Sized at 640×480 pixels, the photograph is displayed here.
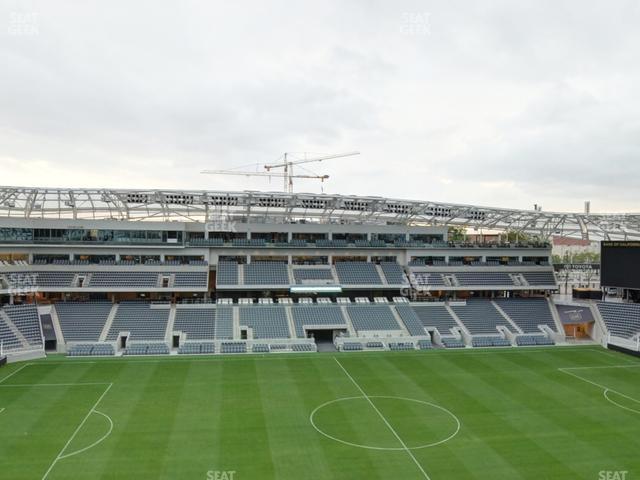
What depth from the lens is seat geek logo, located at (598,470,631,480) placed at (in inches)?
711

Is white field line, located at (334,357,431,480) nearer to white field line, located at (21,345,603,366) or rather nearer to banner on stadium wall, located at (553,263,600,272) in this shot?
white field line, located at (21,345,603,366)

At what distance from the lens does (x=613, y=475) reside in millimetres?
18219

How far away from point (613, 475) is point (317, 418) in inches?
488

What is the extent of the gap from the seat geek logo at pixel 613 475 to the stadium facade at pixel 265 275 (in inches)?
877

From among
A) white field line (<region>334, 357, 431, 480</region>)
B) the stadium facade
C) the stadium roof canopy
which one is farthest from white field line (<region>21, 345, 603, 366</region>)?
the stadium roof canopy

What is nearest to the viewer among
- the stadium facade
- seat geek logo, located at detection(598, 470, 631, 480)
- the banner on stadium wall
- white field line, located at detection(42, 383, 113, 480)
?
seat geek logo, located at detection(598, 470, 631, 480)

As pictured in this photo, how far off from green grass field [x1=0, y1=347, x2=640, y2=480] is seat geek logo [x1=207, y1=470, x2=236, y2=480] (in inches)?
2.8

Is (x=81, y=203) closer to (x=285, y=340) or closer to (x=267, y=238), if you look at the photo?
(x=267, y=238)

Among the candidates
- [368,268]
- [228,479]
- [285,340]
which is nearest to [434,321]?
[368,268]

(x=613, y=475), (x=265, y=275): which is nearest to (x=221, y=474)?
(x=613, y=475)

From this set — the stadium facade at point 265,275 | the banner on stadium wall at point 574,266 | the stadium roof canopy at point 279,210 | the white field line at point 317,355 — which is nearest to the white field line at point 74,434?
the white field line at point 317,355

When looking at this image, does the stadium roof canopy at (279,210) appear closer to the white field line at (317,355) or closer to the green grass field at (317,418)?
the white field line at (317,355)

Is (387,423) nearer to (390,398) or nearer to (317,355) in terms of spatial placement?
(390,398)

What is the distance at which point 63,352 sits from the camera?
37031 millimetres
